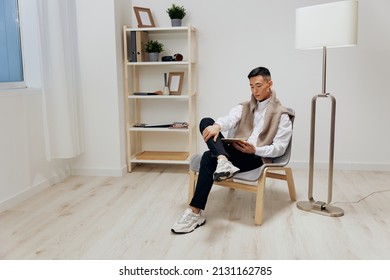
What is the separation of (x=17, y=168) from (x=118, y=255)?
1.31 m

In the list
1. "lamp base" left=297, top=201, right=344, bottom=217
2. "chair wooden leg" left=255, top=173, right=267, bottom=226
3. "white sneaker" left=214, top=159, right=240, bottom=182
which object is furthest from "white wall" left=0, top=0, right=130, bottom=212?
"lamp base" left=297, top=201, right=344, bottom=217

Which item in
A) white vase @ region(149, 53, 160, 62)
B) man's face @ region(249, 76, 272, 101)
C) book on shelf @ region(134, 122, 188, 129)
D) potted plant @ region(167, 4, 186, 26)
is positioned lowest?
book on shelf @ region(134, 122, 188, 129)

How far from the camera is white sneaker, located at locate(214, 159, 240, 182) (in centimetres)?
233

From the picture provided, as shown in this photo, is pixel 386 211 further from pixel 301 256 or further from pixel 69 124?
pixel 69 124

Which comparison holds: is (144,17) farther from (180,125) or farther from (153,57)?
(180,125)

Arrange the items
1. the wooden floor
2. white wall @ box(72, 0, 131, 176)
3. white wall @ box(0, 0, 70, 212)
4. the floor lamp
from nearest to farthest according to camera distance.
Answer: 1. the wooden floor
2. the floor lamp
3. white wall @ box(0, 0, 70, 212)
4. white wall @ box(72, 0, 131, 176)

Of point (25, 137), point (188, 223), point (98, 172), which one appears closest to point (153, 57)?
point (98, 172)

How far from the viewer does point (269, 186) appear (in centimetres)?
331

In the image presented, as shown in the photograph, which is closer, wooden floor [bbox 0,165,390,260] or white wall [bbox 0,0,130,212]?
Answer: wooden floor [bbox 0,165,390,260]

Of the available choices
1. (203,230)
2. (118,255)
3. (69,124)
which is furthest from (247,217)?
(69,124)

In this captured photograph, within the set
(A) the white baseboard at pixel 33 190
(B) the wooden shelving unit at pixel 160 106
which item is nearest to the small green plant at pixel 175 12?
(B) the wooden shelving unit at pixel 160 106

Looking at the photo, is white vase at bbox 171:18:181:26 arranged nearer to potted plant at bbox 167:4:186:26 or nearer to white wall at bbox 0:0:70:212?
potted plant at bbox 167:4:186:26

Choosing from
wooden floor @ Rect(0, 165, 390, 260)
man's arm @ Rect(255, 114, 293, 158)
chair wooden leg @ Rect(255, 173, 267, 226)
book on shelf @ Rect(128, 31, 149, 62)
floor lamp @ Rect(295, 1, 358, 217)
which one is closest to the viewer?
wooden floor @ Rect(0, 165, 390, 260)

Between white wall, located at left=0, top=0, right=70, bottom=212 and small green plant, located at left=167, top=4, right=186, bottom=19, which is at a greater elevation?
small green plant, located at left=167, top=4, right=186, bottom=19
